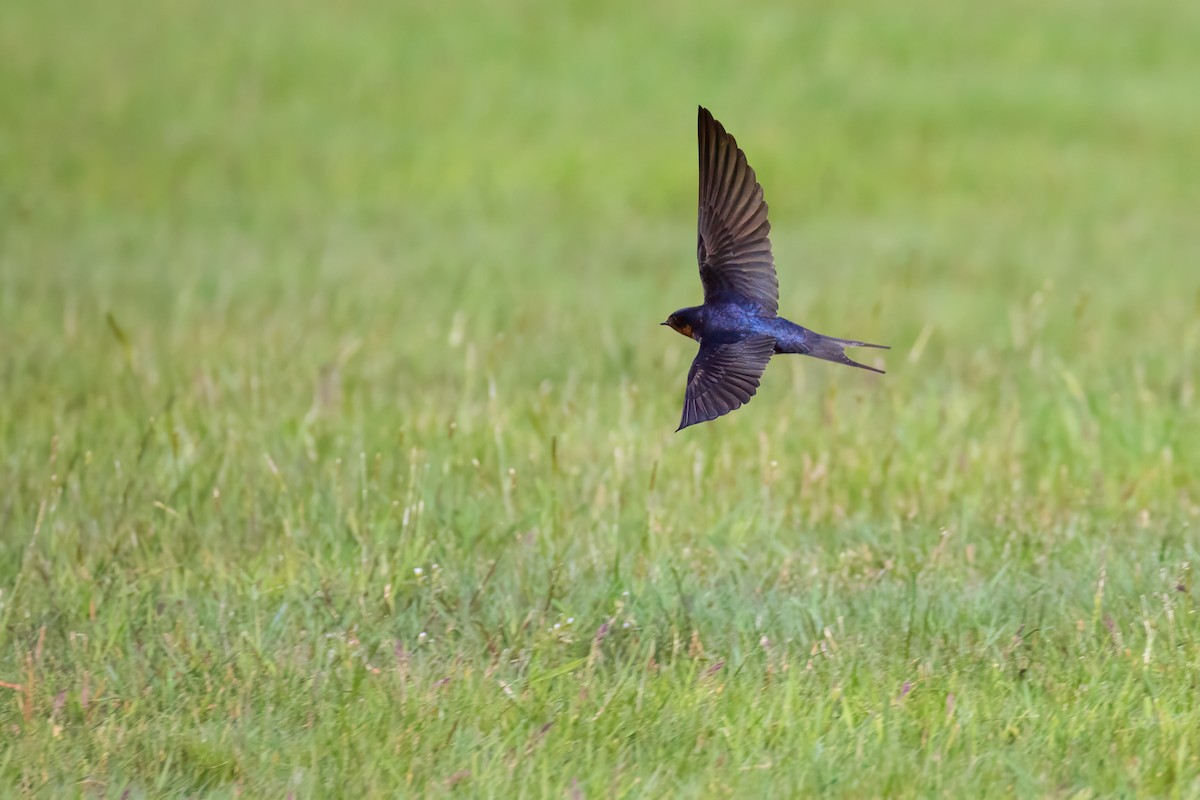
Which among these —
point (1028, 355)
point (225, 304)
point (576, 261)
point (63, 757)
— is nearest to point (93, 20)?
point (576, 261)

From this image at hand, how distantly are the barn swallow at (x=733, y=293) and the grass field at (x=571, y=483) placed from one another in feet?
2.22

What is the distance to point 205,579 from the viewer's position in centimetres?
414

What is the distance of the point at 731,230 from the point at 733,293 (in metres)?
0.16

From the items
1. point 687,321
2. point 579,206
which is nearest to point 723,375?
point 687,321

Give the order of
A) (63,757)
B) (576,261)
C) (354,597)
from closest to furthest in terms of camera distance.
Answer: (63,757), (354,597), (576,261)

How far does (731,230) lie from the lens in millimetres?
3473

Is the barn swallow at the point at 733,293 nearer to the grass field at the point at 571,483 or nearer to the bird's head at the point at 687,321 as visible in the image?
the bird's head at the point at 687,321

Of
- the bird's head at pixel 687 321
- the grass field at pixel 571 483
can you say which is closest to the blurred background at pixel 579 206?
the grass field at pixel 571 483

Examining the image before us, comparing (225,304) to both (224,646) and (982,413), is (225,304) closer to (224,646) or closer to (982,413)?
(982,413)

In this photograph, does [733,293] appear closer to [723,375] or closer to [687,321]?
[687,321]

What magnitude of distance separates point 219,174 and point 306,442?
7.56m

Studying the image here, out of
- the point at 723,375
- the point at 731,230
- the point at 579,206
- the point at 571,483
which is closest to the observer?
the point at 723,375

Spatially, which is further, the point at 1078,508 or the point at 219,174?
the point at 219,174

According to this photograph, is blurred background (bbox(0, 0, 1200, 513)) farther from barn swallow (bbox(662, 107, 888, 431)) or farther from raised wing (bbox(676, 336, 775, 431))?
raised wing (bbox(676, 336, 775, 431))
